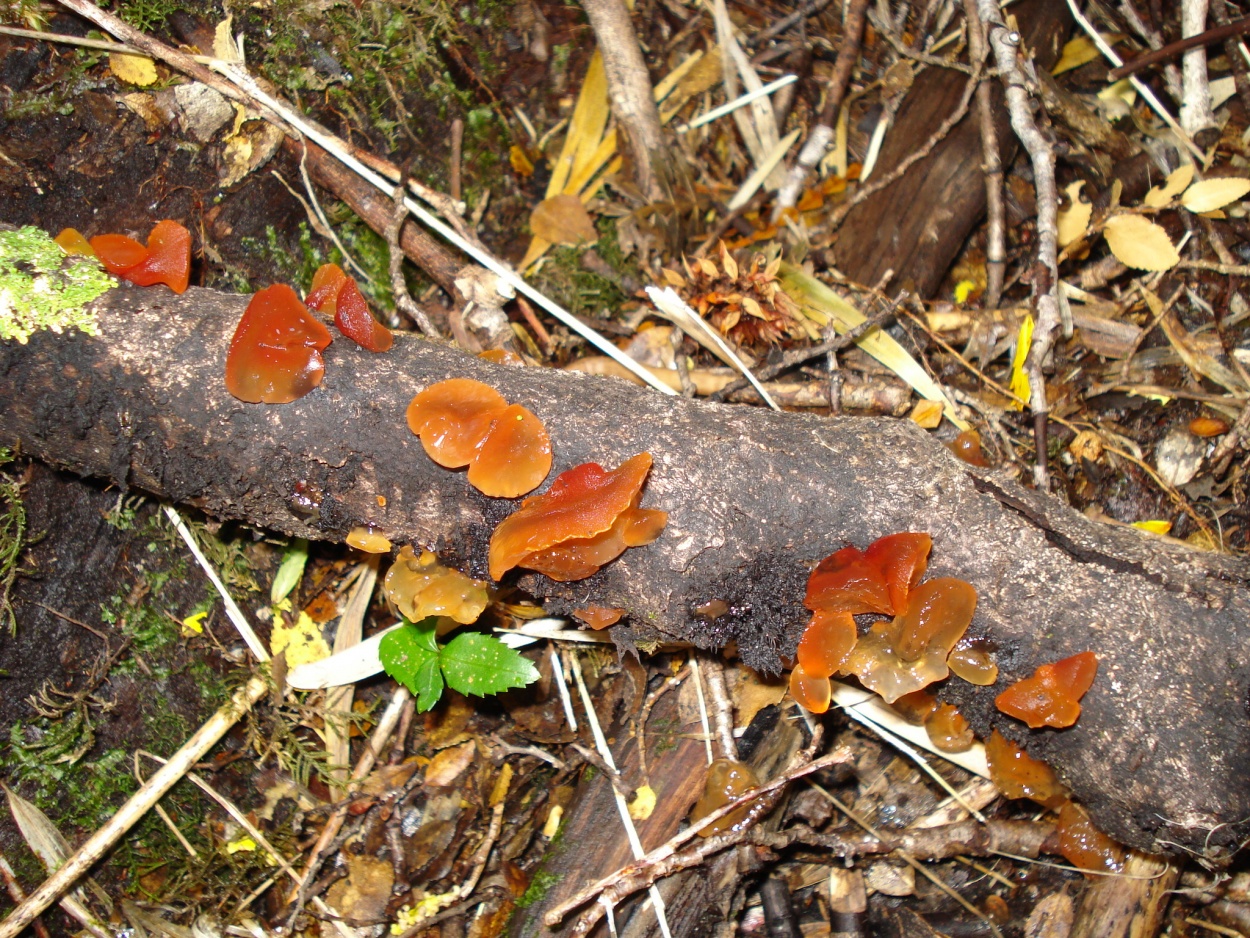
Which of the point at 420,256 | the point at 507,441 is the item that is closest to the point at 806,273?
the point at 420,256

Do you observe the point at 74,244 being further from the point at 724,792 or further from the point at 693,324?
the point at 724,792

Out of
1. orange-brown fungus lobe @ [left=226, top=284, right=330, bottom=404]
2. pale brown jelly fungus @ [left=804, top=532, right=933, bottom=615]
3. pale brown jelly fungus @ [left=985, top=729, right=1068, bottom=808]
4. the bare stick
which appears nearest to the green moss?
orange-brown fungus lobe @ [left=226, top=284, right=330, bottom=404]

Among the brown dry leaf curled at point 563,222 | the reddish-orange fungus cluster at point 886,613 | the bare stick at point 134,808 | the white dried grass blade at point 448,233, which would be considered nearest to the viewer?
the reddish-orange fungus cluster at point 886,613

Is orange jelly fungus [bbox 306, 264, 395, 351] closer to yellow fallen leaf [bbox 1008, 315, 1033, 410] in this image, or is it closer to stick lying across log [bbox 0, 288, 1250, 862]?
stick lying across log [bbox 0, 288, 1250, 862]

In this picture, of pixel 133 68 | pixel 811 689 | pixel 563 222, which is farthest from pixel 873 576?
pixel 133 68

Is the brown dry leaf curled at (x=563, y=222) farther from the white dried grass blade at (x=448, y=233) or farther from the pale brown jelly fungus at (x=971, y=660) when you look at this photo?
the pale brown jelly fungus at (x=971, y=660)

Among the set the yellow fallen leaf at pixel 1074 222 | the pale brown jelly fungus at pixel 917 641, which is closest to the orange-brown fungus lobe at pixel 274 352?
the pale brown jelly fungus at pixel 917 641
